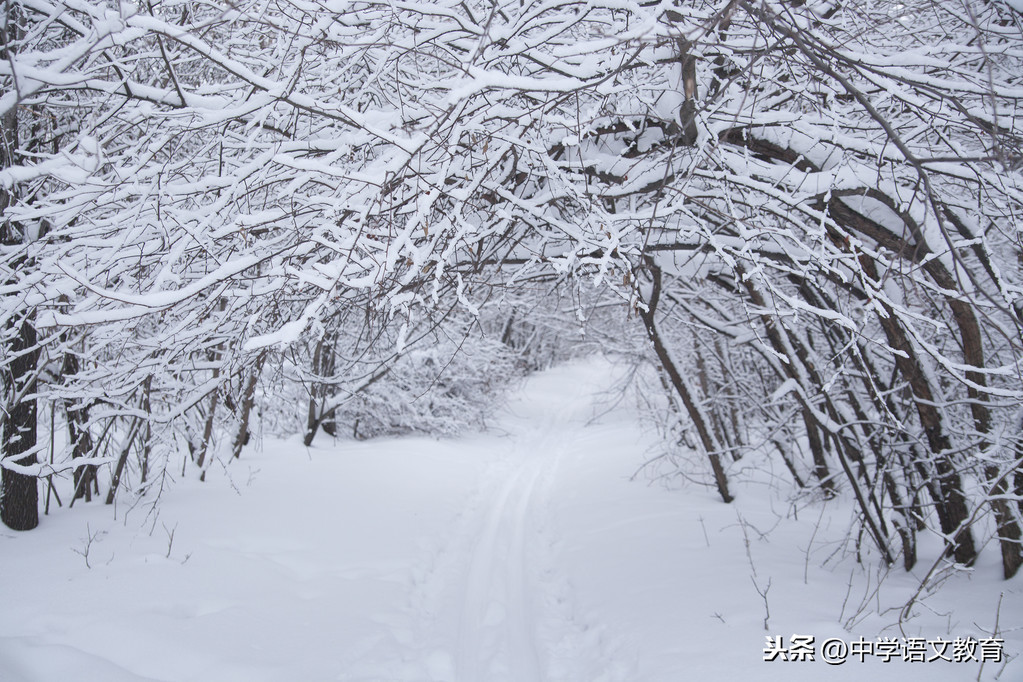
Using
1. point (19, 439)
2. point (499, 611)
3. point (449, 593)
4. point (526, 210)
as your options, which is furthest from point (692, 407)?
point (19, 439)

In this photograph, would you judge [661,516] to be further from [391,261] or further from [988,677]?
[391,261]

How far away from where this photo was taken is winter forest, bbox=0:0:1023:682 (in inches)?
98.0

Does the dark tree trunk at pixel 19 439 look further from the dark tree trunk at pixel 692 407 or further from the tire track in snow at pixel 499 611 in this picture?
the dark tree trunk at pixel 692 407

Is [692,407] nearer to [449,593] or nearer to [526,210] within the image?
[449,593]

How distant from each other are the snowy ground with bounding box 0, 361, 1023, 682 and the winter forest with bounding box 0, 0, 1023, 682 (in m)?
0.07

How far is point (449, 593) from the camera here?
5410 millimetres

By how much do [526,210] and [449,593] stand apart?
3.91 metres

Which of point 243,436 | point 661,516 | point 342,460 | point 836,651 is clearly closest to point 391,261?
point 836,651

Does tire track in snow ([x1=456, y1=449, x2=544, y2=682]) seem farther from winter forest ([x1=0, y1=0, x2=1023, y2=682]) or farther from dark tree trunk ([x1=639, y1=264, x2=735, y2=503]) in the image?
dark tree trunk ([x1=639, y1=264, x2=735, y2=503])

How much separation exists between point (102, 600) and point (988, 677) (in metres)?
5.68

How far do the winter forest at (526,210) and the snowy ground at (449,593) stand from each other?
0.07 m

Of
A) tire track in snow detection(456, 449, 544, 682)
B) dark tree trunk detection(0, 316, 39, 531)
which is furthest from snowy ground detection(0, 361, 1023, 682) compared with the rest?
dark tree trunk detection(0, 316, 39, 531)

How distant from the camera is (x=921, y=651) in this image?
3248 millimetres

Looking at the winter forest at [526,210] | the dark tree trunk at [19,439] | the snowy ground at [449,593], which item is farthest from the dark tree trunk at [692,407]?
the dark tree trunk at [19,439]
